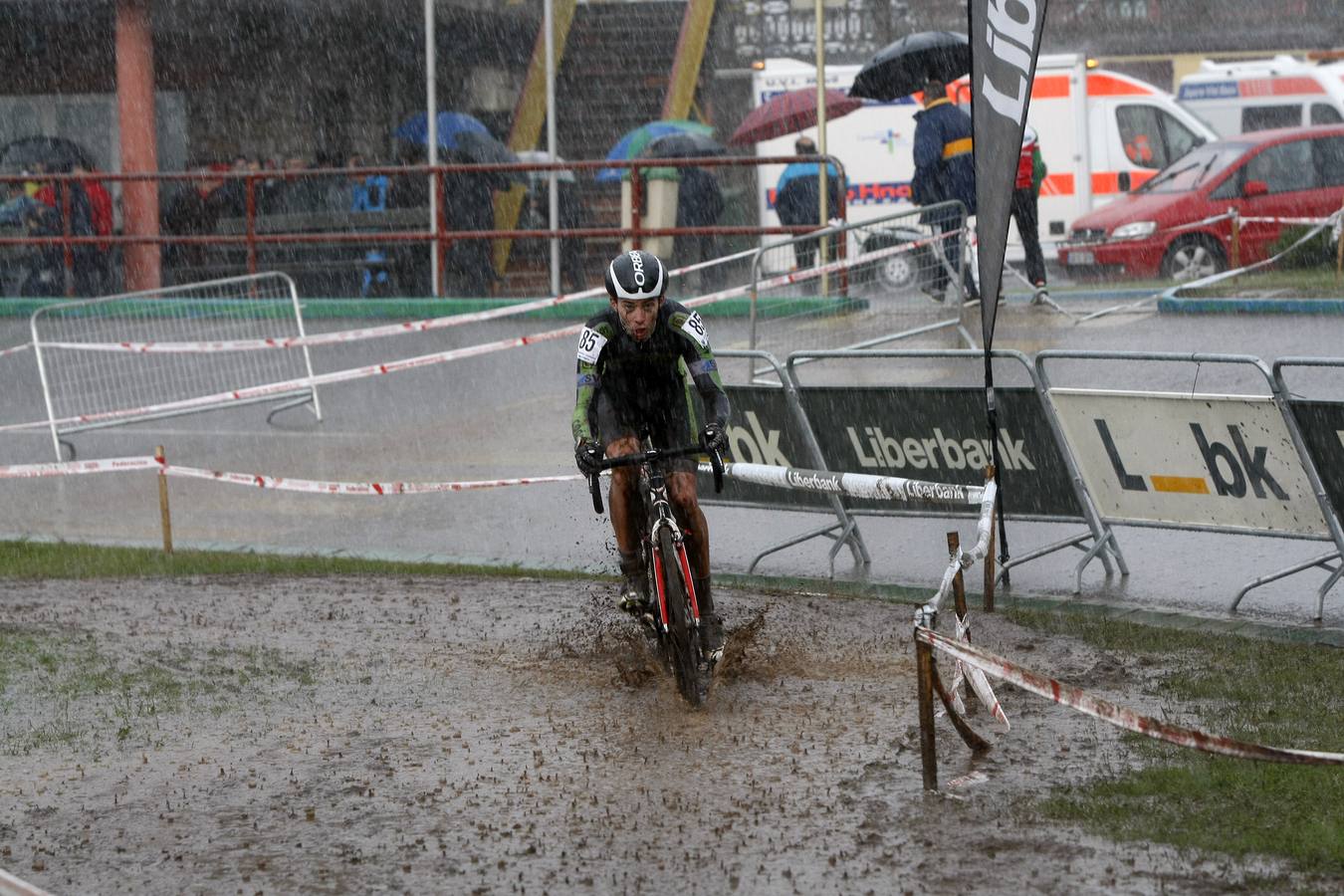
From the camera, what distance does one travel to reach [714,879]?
555 centimetres

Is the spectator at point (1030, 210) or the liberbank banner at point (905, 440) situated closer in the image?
the liberbank banner at point (905, 440)

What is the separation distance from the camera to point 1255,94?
99.8 ft

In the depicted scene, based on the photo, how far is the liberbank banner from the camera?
9703mm

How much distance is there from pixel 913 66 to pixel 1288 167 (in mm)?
5975

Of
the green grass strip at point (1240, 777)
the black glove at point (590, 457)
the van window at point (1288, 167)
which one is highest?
the van window at point (1288, 167)

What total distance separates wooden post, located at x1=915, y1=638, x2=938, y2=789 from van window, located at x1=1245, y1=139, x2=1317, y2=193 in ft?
60.1

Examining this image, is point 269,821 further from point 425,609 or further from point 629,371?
point 425,609

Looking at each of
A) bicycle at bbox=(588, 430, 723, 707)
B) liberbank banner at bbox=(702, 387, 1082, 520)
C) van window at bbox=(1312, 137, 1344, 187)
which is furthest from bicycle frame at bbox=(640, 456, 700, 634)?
van window at bbox=(1312, 137, 1344, 187)

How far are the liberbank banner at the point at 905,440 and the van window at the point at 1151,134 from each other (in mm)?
16950

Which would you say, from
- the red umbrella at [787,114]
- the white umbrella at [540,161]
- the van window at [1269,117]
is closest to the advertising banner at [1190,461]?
the white umbrella at [540,161]

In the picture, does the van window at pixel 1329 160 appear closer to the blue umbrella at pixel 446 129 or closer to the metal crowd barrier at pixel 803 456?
the blue umbrella at pixel 446 129

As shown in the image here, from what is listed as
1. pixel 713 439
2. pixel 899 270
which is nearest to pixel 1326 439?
pixel 713 439

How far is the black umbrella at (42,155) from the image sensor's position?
28.3 meters

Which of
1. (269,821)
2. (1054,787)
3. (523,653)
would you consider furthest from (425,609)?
(1054,787)
